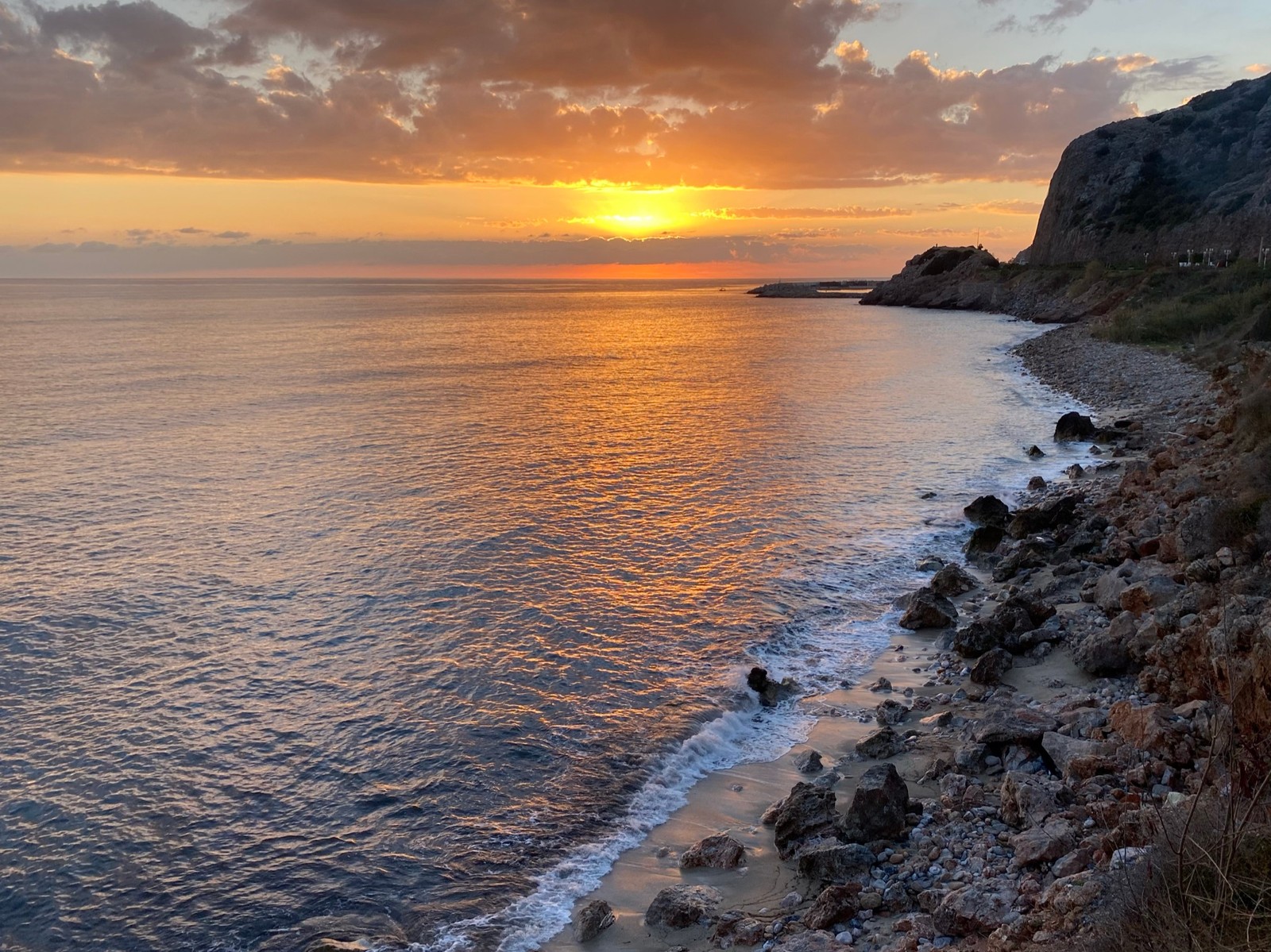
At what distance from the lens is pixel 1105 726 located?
385 inches

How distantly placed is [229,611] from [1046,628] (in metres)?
14.0

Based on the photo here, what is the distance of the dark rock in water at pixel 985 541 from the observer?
62.5 ft

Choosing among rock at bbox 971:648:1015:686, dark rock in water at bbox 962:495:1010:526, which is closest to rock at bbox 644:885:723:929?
rock at bbox 971:648:1015:686

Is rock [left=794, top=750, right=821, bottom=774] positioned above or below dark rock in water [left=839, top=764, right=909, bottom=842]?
below

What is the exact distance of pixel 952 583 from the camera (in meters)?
17.0

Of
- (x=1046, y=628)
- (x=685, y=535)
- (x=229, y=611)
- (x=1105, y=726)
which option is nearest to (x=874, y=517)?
(x=685, y=535)

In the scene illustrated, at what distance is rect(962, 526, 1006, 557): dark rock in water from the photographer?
19.1 metres

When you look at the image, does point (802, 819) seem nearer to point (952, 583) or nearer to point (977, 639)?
point (977, 639)

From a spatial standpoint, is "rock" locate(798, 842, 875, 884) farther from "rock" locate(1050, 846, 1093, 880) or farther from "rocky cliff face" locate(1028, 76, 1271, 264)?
"rocky cliff face" locate(1028, 76, 1271, 264)

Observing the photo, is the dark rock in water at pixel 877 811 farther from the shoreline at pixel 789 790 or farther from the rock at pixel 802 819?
the shoreline at pixel 789 790

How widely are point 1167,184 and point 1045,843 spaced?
130251 mm

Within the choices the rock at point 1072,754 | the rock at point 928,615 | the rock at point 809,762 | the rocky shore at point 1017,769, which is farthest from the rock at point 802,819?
the rock at point 928,615

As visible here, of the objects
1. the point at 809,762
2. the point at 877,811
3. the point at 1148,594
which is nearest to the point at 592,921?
the point at 877,811

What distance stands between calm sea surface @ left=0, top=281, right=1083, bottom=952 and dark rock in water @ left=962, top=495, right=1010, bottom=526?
662mm
